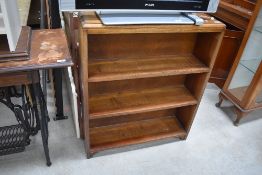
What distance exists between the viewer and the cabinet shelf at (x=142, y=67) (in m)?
1.37

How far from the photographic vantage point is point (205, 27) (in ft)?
4.42

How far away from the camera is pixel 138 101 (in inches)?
65.6

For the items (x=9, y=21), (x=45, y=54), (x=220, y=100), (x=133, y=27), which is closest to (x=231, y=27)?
(x=220, y=100)

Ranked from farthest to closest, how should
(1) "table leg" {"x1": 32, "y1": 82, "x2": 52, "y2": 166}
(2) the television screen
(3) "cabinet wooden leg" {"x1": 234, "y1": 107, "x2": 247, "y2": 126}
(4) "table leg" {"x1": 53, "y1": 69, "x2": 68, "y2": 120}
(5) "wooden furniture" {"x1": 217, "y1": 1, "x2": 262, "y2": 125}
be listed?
(3) "cabinet wooden leg" {"x1": 234, "y1": 107, "x2": 247, "y2": 126}, (5) "wooden furniture" {"x1": 217, "y1": 1, "x2": 262, "y2": 125}, (4) "table leg" {"x1": 53, "y1": 69, "x2": 68, "y2": 120}, (1) "table leg" {"x1": 32, "y1": 82, "x2": 52, "y2": 166}, (2) the television screen

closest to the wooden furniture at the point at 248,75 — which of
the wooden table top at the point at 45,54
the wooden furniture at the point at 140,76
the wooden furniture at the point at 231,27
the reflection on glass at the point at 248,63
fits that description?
the reflection on glass at the point at 248,63

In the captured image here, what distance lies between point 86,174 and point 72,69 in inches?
29.8

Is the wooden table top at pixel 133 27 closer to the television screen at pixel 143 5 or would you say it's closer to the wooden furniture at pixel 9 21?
the television screen at pixel 143 5

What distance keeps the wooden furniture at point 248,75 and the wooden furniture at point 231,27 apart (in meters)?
0.21

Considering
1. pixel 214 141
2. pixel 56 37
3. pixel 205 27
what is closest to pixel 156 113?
pixel 214 141

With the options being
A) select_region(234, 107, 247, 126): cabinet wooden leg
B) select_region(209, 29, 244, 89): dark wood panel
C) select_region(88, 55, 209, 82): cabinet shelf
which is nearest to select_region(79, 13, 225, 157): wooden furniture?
select_region(88, 55, 209, 82): cabinet shelf

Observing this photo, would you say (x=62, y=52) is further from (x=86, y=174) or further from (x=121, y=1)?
(x=86, y=174)

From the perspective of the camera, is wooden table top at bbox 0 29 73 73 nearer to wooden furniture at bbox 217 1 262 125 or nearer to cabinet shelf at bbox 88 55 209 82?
cabinet shelf at bbox 88 55 209 82

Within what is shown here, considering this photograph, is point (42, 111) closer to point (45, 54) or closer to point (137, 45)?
point (45, 54)

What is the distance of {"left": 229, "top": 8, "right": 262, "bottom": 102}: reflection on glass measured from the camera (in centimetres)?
202
